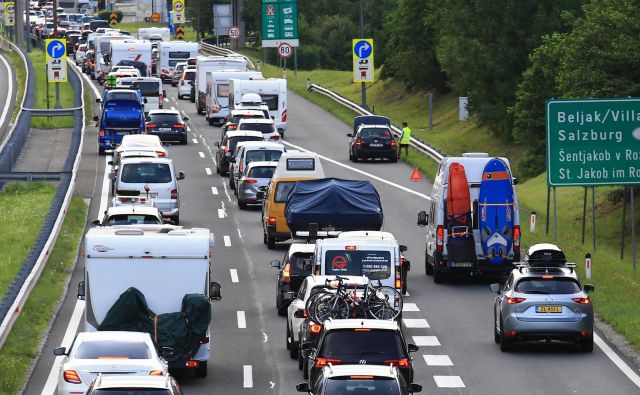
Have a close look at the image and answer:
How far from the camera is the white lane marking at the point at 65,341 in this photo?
77.3 feet

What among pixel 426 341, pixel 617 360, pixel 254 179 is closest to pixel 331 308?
pixel 426 341

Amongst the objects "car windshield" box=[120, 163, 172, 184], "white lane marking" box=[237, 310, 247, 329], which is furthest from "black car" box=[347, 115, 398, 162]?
"white lane marking" box=[237, 310, 247, 329]

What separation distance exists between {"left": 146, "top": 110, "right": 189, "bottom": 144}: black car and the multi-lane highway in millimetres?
14942

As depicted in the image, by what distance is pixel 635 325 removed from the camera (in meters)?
29.0

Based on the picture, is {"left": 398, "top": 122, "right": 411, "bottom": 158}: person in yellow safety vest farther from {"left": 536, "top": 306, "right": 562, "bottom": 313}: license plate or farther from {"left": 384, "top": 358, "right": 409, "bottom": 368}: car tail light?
{"left": 384, "top": 358, "right": 409, "bottom": 368}: car tail light

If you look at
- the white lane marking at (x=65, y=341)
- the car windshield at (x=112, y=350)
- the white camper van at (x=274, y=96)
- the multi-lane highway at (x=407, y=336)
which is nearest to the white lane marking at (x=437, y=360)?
the multi-lane highway at (x=407, y=336)

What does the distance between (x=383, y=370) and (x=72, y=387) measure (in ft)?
13.3

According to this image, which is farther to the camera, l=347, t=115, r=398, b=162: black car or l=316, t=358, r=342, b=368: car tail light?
l=347, t=115, r=398, b=162: black car

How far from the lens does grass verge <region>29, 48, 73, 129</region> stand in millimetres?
72812

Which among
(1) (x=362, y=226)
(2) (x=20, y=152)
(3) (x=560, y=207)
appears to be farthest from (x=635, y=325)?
(2) (x=20, y=152)

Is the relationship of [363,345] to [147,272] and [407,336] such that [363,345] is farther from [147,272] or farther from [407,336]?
[407,336]

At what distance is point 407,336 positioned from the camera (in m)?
29.0

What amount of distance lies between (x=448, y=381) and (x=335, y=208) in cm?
1207

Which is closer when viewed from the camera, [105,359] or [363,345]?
[105,359]
